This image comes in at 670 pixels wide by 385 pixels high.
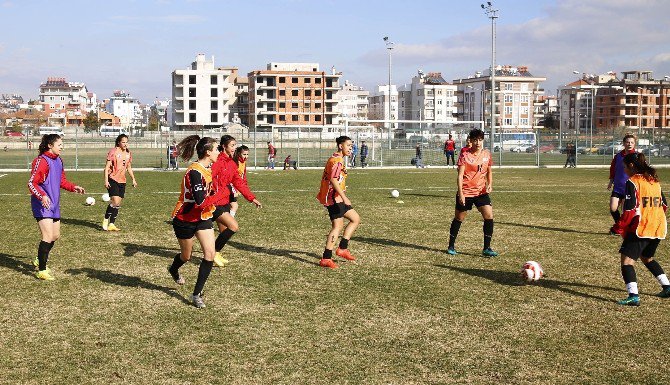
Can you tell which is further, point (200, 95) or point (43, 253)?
point (200, 95)

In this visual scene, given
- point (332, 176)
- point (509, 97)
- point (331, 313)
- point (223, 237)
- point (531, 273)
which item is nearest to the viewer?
point (331, 313)

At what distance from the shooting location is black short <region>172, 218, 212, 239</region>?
27.0 feet

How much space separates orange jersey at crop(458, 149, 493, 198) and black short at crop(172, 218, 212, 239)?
5.10m

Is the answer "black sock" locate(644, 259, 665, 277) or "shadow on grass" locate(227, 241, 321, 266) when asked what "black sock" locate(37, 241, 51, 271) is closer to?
"shadow on grass" locate(227, 241, 321, 266)

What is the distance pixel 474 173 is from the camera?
11828 mm

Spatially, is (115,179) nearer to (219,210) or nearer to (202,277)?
(219,210)

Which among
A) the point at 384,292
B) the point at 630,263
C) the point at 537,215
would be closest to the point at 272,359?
the point at 384,292

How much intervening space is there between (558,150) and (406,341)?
5181 centimetres

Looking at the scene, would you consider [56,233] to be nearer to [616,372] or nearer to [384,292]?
[384,292]

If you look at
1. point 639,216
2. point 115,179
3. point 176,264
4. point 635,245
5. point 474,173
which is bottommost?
point 176,264

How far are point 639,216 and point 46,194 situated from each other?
7.61 meters

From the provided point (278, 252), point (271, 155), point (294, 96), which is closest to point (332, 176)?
point (278, 252)

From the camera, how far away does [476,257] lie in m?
11.5

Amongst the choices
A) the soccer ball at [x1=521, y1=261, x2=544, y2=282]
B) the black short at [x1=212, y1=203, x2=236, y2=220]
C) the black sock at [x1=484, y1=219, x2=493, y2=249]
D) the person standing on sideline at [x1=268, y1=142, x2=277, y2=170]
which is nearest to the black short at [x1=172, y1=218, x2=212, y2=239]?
the black short at [x1=212, y1=203, x2=236, y2=220]
